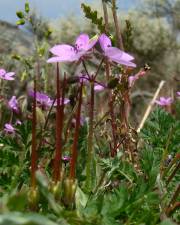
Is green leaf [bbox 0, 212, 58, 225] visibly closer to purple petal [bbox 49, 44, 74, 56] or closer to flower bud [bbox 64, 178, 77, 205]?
flower bud [bbox 64, 178, 77, 205]

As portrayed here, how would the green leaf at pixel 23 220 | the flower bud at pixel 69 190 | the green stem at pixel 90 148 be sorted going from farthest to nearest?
the green stem at pixel 90 148, the flower bud at pixel 69 190, the green leaf at pixel 23 220

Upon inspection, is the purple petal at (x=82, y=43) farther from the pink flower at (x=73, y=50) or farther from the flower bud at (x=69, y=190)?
the flower bud at (x=69, y=190)

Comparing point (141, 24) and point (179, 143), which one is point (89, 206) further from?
point (141, 24)

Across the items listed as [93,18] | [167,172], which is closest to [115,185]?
[167,172]

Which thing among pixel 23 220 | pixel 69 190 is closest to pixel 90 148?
pixel 69 190

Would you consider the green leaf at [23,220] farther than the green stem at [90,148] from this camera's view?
No

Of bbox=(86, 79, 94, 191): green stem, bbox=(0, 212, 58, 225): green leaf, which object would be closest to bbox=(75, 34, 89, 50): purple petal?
bbox=(86, 79, 94, 191): green stem

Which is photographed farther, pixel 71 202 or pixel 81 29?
pixel 81 29

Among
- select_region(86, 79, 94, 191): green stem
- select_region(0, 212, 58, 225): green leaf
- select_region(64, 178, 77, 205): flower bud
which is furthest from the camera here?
select_region(86, 79, 94, 191): green stem

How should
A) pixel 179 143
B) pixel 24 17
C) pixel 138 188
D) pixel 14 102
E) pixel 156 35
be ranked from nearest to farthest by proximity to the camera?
1. pixel 138 188
2. pixel 179 143
3. pixel 14 102
4. pixel 24 17
5. pixel 156 35

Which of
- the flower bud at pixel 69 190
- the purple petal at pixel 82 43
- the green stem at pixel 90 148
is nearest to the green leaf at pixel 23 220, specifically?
the flower bud at pixel 69 190

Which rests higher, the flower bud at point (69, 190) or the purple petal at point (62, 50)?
the purple petal at point (62, 50)
